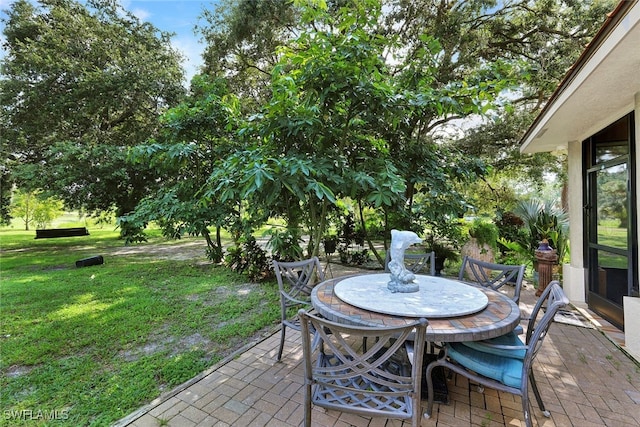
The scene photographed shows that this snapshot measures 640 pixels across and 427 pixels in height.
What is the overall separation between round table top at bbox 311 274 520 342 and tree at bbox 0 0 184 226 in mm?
7878

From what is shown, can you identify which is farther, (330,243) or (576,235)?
(330,243)

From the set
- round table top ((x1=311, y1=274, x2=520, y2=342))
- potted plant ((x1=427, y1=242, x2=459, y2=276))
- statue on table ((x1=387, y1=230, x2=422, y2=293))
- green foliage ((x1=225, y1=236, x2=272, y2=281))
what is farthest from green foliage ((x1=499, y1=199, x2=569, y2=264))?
green foliage ((x1=225, y1=236, x2=272, y2=281))

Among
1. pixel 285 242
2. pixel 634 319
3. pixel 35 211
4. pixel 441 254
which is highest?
pixel 35 211

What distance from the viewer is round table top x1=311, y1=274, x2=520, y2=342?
1641 millimetres

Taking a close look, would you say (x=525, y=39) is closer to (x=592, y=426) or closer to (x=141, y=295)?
(x=592, y=426)

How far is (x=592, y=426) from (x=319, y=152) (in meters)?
3.53

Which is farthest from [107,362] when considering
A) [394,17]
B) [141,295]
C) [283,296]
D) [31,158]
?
[31,158]

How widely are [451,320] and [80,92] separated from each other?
36.1 ft

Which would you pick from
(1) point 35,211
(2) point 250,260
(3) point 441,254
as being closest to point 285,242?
(2) point 250,260

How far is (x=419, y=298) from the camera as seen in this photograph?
2.17 metres

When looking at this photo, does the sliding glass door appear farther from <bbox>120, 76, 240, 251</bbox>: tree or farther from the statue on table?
<bbox>120, 76, 240, 251</bbox>: tree

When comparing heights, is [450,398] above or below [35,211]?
below

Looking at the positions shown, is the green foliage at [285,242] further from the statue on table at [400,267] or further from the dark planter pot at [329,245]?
the dark planter pot at [329,245]

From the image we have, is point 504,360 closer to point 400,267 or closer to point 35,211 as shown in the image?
point 400,267
